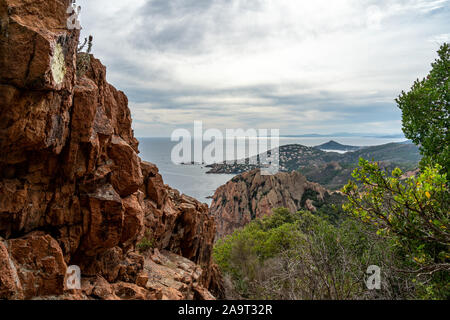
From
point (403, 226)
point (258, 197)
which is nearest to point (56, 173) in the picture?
point (403, 226)

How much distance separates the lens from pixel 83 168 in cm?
809

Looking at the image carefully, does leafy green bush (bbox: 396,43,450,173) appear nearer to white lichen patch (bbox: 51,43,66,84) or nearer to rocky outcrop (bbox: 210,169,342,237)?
white lichen patch (bbox: 51,43,66,84)

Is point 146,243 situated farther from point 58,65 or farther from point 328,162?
point 328,162

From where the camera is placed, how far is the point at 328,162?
147375 mm

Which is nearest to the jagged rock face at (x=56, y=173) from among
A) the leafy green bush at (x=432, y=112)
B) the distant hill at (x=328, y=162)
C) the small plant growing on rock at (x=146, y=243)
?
the small plant growing on rock at (x=146, y=243)

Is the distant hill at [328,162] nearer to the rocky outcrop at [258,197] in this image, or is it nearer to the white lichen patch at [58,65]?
the rocky outcrop at [258,197]

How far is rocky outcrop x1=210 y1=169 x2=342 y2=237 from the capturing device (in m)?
70.9

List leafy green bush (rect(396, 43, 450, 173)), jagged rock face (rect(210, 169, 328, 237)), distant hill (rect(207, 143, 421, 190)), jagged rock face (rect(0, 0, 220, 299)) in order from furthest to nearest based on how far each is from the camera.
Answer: distant hill (rect(207, 143, 421, 190)), jagged rock face (rect(210, 169, 328, 237)), leafy green bush (rect(396, 43, 450, 173)), jagged rock face (rect(0, 0, 220, 299))

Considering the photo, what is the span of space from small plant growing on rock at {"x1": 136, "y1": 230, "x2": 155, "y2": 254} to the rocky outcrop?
186ft

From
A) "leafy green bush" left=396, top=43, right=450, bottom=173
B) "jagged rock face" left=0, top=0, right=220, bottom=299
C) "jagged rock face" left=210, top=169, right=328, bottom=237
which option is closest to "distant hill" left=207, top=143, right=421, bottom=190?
"jagged rock face" left=210, top=169, right=328, bottom=237

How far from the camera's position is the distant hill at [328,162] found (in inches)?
4375
